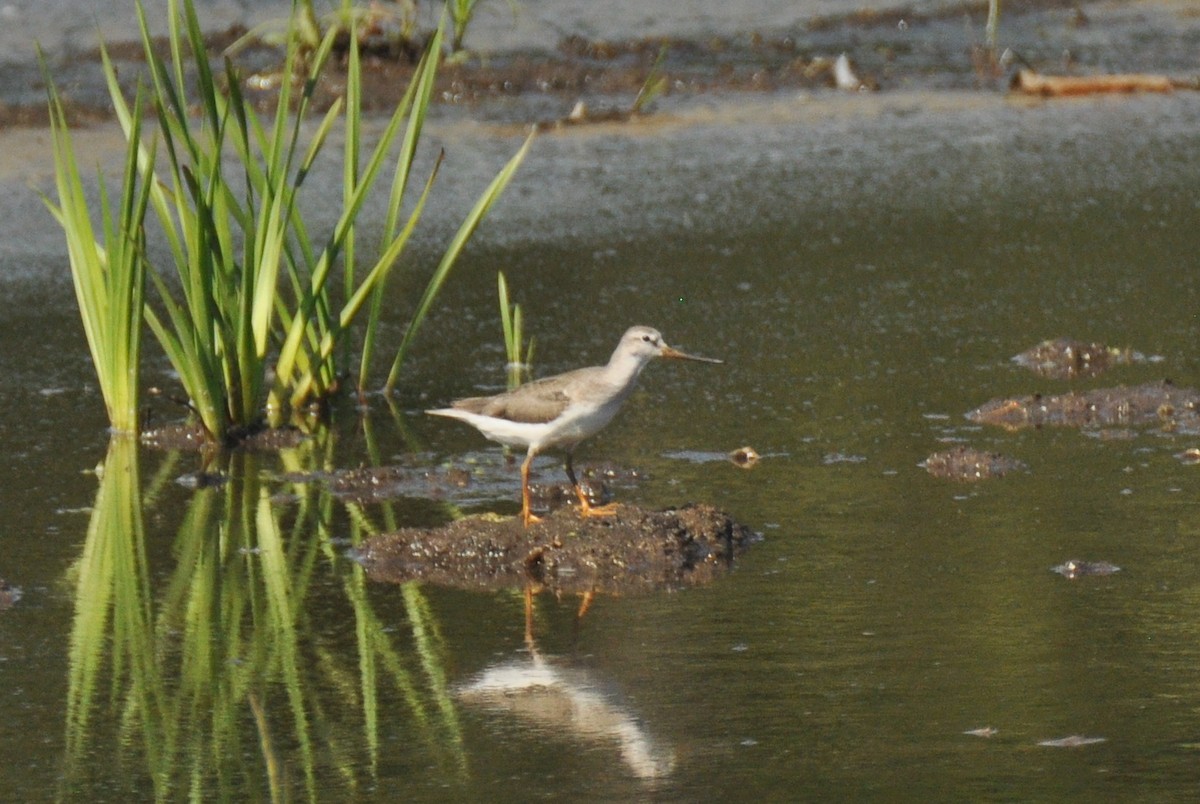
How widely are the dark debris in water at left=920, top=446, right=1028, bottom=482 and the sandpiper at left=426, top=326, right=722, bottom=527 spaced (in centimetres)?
84

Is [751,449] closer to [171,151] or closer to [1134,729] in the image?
[171,151]

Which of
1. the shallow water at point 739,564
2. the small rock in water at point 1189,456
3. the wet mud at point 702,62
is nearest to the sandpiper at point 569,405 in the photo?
the shallow water at point 739,564

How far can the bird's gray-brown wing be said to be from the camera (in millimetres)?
5633

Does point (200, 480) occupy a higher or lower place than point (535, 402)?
lower

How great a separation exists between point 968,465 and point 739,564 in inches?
42.3

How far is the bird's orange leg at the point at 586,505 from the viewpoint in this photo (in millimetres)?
5254

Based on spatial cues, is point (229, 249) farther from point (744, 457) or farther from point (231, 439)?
point (744, 457)

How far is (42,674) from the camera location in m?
4.41

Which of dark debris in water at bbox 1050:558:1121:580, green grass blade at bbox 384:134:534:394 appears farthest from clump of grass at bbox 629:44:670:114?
dark debris in water at bbox 1050:558:1121:580

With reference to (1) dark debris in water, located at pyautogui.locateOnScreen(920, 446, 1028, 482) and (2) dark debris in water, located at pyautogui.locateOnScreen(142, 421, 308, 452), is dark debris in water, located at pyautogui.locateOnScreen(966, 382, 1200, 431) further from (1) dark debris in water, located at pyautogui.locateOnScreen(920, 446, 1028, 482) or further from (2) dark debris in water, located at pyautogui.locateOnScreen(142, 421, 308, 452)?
(2) dark debris in water, located at pyautogui.locateOnScreen(142, 421, 308, 452)

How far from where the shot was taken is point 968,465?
5891mm

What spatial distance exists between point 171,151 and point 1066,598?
2.88 metres

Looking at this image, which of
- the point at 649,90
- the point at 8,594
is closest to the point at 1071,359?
the point at 8,594

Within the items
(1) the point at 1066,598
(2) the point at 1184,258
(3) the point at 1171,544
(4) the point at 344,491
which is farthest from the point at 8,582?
(2) the point at 1184,258
